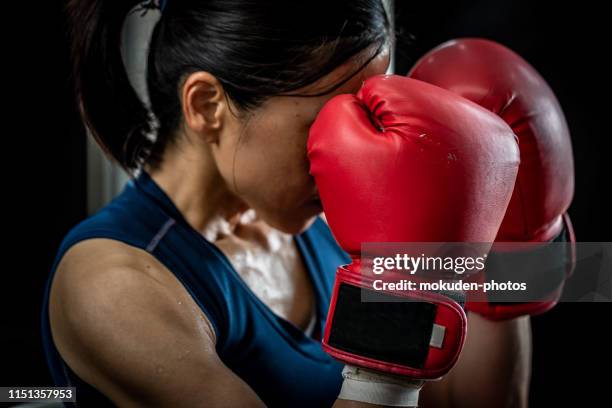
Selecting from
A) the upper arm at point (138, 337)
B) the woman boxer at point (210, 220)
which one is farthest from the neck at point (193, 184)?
the upper arm at point (138, 337)

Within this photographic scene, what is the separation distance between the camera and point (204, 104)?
945mm

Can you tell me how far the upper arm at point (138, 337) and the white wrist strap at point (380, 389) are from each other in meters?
0.14

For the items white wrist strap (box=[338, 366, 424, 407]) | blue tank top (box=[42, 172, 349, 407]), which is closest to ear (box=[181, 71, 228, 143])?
blue tank top (box=[42, 172, 349, 407])

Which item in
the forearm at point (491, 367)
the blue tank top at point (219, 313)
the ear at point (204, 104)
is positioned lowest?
the forearm at point (491, 367)

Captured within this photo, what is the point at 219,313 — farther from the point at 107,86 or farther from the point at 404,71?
the point at 404,71

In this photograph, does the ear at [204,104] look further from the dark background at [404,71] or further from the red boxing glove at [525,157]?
the dark background at [404,71]

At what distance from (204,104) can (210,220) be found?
23 cm

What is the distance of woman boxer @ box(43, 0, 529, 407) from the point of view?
0.82 m

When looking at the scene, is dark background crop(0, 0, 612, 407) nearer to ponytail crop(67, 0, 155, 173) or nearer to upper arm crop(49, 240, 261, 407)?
ponytail crop(67, 0, 155, 173)

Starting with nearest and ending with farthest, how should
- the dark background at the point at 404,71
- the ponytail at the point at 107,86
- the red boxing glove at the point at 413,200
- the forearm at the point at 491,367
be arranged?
the red boxing glove at the point at 413,200 < the ponytail at the point at 107,86 < the forearm at the point at 491,367 < the dark background at the point at 404,71

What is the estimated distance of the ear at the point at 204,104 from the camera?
0.92 m

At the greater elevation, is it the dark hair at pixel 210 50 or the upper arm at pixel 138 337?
the dark hair at pixel 210 50

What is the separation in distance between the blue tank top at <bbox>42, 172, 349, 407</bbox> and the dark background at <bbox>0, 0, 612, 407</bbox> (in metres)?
0.73

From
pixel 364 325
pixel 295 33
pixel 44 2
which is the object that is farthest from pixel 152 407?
pixel 44 2
